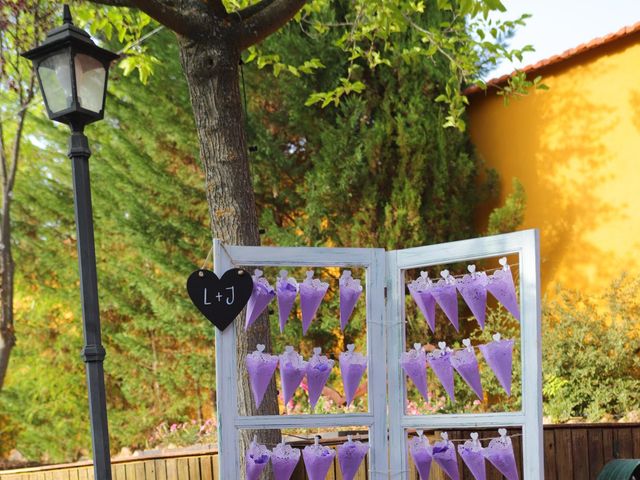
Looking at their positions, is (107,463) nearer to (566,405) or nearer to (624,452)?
(624,452)

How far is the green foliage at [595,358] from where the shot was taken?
747cm

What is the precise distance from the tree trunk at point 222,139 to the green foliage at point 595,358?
3.64 m

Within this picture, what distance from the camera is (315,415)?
11.9 ft

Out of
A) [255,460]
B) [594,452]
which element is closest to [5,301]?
[594,452]

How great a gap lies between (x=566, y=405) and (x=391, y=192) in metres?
2.78

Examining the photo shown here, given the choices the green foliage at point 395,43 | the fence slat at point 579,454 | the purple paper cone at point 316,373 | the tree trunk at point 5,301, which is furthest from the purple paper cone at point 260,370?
the tree trunk at point 5,301

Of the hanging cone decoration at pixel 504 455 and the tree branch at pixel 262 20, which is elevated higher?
the tree branch at pixel 262 20

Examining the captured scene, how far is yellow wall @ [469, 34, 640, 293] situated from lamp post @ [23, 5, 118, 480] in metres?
5.51

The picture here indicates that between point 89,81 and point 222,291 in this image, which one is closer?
point 222,291

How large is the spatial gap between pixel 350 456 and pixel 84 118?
214cm

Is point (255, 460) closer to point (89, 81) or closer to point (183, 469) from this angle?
point (183, 469)

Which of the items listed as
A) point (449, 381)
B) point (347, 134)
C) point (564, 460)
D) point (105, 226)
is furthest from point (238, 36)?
point (105, 226)

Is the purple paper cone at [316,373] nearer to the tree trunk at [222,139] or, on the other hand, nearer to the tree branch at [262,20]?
the tree trunk at [222,139]

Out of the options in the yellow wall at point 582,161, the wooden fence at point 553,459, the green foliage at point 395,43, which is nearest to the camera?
the wooden fence at point 553,459
